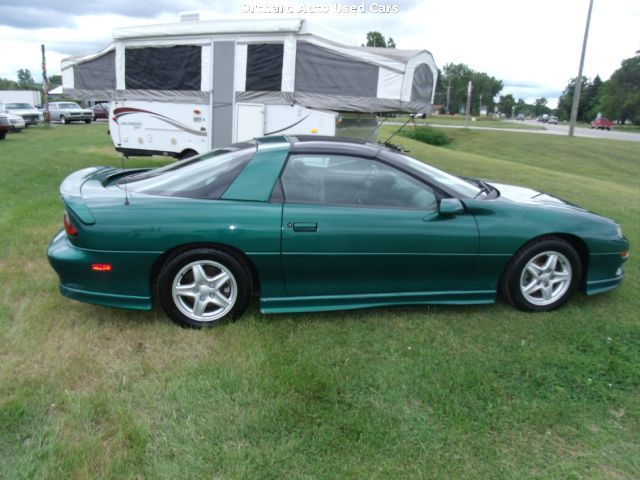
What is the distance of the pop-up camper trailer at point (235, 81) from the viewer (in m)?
7.74

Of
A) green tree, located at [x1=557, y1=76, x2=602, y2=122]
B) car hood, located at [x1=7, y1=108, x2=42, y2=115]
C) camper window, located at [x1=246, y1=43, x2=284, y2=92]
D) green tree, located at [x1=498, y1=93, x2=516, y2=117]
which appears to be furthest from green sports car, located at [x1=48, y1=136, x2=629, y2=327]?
green tree, located at [x1=498, y1=93, x2=516, y2=117]

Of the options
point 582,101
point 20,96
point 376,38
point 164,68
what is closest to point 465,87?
point 582,101

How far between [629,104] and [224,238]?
83.1m

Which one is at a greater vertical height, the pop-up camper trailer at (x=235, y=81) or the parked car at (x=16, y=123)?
the pop-up camper trailer at (x=235, y=81)

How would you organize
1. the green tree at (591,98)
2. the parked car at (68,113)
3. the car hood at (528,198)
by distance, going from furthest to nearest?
the green tree at (591,98) → the parked car at (68,113) → the car hood at (528,198)

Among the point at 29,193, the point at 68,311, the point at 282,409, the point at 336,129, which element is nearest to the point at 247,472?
the point at 282,409

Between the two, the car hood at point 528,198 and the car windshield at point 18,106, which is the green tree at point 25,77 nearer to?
the car windshield at point 18,106

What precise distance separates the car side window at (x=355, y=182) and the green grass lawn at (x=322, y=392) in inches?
34.8

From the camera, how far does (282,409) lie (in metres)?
2.65

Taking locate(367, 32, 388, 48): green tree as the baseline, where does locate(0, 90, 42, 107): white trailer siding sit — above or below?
below

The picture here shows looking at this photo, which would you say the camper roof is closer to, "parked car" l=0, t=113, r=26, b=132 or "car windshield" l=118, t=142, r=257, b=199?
"car windshield" l=118, t=142, r=257, b=199

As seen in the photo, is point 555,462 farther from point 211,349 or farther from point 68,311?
point 68,311

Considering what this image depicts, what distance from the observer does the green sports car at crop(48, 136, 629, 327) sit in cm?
336

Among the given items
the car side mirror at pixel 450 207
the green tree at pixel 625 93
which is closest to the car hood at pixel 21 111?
the car side mirror at pixel 450 207
